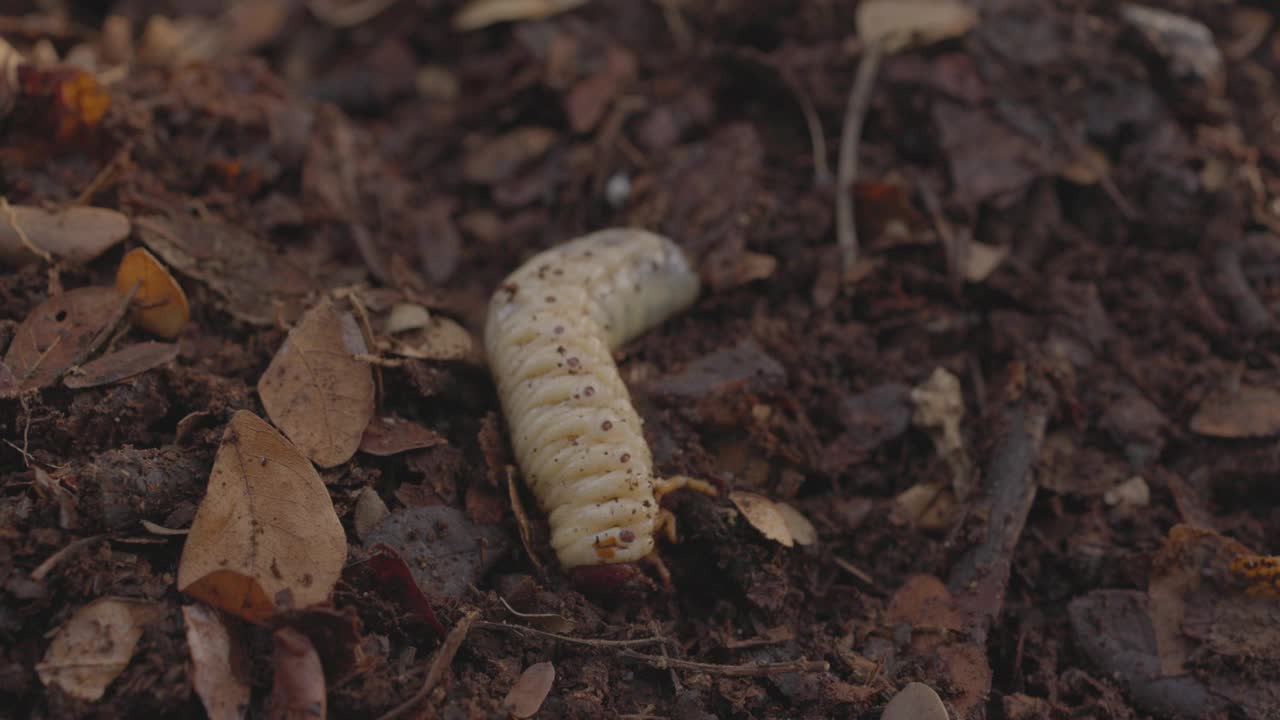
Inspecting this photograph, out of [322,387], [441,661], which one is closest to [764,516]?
[441,661]

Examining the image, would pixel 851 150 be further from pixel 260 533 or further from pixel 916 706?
pixel 260 533

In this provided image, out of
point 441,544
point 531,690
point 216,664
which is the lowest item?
point 531,690

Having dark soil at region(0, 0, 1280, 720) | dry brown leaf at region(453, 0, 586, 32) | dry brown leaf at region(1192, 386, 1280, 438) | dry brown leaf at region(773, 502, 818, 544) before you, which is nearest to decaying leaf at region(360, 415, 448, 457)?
dark soil at region(0, 0, 1280, 720)

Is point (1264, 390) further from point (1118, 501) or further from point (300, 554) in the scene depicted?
point (300, 554)

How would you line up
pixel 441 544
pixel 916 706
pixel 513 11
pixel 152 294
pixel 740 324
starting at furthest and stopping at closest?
pixel 513 11
pixel 740 324
pixel 152 294
pixel 441 544
pixel 916 706

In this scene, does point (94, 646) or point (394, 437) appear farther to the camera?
point (394, 437)

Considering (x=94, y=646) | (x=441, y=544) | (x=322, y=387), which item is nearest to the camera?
(x=94, y=646)

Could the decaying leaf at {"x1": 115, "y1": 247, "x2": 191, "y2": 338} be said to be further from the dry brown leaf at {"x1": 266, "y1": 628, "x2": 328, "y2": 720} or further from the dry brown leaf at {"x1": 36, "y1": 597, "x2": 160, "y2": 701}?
the dry brown leaf at {"x1": 266, "y1": 628, "x2": 328, "y2": 720}

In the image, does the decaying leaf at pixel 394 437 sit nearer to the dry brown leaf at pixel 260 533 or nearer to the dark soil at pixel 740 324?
the dark soil at pixel 740 324
